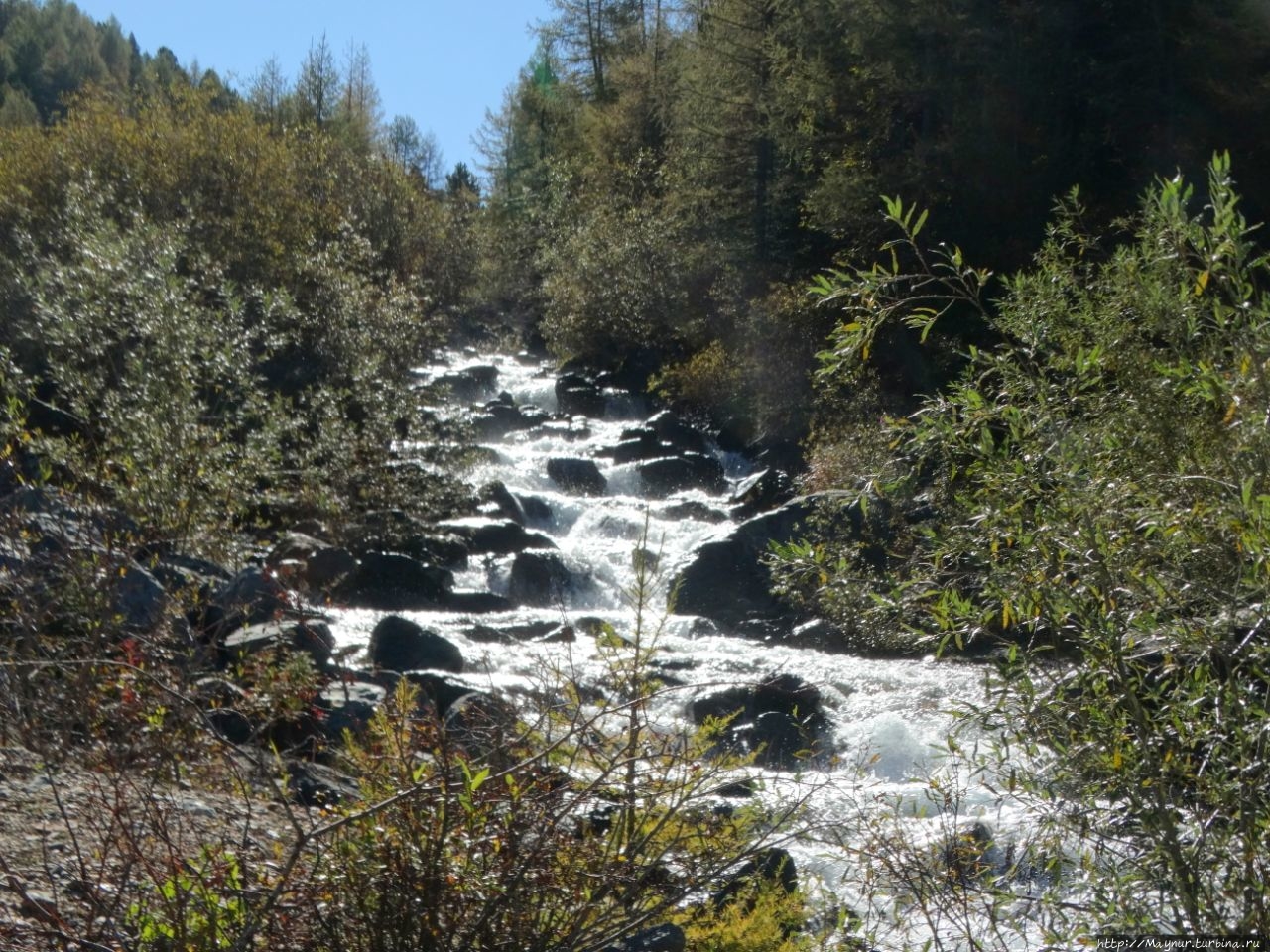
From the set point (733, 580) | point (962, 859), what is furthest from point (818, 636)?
point (962, 859)

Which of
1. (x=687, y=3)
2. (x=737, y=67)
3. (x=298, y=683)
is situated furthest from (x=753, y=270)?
(x=298, y=683)

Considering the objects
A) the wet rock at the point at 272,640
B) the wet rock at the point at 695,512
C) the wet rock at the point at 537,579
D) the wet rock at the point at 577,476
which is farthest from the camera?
the wet rock at the point at 577,476

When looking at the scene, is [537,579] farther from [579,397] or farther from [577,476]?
[579,397]

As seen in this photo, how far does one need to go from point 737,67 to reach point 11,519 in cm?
1952

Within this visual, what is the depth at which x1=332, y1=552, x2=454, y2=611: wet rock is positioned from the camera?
1402cm

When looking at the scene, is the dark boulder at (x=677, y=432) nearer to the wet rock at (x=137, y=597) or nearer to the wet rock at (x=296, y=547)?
the wet rock at (x=296, y=547)

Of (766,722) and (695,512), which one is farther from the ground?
(695,512)

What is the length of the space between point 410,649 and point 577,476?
8.25 metres

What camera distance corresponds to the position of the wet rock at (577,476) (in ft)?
63.2

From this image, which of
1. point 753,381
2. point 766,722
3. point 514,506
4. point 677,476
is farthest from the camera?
point 753,381

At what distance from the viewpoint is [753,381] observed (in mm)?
20375

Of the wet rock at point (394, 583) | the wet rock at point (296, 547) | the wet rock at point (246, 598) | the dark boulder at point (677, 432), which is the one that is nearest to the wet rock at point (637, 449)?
the dark boulder at point (677, 432)

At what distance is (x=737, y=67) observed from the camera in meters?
23.3

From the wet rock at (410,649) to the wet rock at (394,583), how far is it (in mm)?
2321
